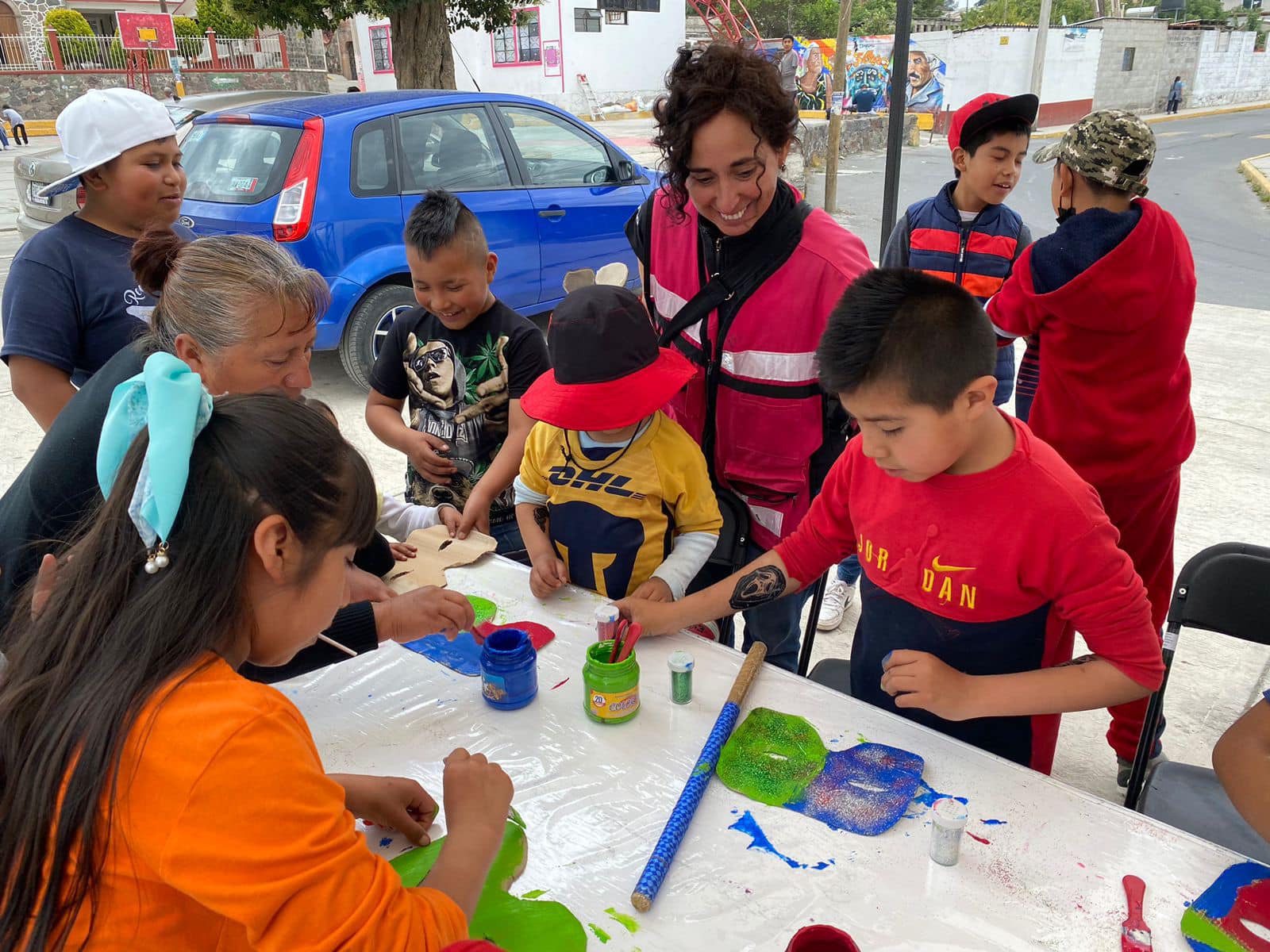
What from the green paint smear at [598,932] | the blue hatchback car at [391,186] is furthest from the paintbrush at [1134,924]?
the blue hatchback car at [391,186]

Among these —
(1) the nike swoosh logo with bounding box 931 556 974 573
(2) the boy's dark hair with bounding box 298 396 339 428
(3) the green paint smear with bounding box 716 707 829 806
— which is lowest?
(3) the green paint smear with bounding box 716 707 829 806

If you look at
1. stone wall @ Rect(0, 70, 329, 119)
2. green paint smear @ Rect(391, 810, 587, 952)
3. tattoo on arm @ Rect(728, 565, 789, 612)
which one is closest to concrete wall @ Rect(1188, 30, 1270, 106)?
stone wall @ Rect(0, 70, 329, 119)

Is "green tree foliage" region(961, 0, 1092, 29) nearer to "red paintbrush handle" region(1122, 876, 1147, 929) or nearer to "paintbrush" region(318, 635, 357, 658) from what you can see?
"paintbrush" region(318, 635, 357, 658)

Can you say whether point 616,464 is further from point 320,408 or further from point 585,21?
point 585,21

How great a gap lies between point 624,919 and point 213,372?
1239 mm

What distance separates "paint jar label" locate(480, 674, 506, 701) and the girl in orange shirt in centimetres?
47

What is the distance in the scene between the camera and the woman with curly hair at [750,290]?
6.13ft

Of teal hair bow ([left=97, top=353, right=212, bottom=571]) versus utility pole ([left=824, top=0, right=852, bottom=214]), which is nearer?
teal hair bow ([left=97, top=353, right=212, bottom=571])

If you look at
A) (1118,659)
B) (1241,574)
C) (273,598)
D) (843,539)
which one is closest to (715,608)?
(843,539)

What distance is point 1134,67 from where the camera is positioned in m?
25.0


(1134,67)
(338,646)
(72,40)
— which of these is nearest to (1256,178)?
(1134,67)

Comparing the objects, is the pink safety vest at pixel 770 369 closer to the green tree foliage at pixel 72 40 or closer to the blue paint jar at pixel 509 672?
the blue paint jar at pixel 509 672

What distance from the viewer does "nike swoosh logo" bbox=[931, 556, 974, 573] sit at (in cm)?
143

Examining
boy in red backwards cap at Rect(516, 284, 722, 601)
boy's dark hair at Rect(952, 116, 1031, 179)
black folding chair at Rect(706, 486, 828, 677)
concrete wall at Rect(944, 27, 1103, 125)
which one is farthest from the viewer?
concrete wall at Rect(944, 27, 1103, 125)
